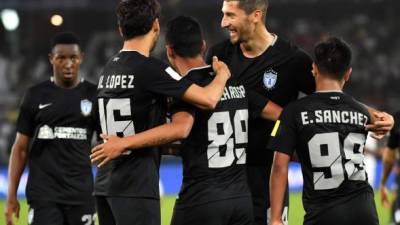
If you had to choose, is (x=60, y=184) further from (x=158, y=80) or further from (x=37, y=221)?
(x=158, y=80)

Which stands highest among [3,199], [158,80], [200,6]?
[200,6]

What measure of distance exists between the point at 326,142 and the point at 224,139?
680 mm

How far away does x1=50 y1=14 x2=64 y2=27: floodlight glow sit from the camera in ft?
74.0

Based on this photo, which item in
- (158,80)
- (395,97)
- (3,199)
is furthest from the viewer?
(395,97)

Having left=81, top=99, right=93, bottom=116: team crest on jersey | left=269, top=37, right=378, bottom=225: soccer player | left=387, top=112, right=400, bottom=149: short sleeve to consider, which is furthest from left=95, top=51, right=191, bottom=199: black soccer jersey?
left=387, top=112, right=400, bottom=149: short sleeve

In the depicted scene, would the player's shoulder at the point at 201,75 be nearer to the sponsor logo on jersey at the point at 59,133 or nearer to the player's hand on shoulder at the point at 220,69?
the player's hand on shoulder at the point at 220,69

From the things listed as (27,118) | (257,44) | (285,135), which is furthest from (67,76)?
(285,135)

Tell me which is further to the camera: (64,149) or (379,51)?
(379,51)

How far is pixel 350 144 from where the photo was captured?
5426mm

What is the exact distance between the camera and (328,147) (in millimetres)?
5371

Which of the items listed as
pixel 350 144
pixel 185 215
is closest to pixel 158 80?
pixel 185 215

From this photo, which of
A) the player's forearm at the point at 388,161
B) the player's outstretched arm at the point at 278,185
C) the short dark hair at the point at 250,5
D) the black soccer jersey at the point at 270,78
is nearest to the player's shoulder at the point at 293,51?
the black soccer jersey at the point at 270,78

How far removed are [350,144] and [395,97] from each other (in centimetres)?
1787

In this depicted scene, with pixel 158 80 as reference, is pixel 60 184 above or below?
below
